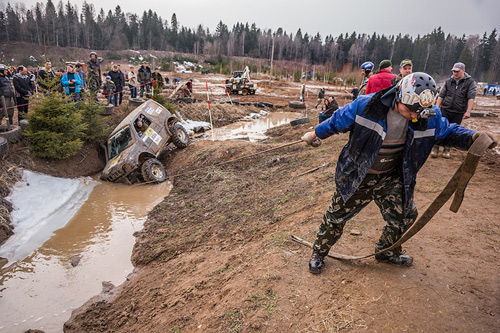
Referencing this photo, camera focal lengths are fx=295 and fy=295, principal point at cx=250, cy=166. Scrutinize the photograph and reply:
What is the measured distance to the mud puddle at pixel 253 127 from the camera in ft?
44.3

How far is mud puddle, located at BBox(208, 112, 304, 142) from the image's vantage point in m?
13.5

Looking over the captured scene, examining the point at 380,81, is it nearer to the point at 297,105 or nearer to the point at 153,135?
the point at 153,135

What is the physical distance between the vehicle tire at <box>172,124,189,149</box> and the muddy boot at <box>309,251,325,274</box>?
7.97m

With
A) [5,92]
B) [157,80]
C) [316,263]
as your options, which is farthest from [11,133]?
[316,263]

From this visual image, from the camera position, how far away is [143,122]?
31.0ft

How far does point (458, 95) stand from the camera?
20.0 feet

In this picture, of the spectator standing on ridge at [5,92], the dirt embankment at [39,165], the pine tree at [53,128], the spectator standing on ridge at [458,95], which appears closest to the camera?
the spectator standing on ridge at [458,95]

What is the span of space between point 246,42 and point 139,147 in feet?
274

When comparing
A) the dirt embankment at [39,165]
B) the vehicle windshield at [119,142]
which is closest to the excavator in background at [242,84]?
the dirt embankment at [39,165]

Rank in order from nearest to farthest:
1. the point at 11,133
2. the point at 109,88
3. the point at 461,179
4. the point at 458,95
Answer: the point at 461,179, the point at 458,95, the point at 11,133, the point at 109,88

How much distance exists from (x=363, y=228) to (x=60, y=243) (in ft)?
18.9

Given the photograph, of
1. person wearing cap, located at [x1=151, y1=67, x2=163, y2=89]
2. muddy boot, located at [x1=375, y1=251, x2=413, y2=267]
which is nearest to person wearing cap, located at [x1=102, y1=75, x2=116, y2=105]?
person wearing cap, located at [x1=151, y1=67, x2=163, y2=89]

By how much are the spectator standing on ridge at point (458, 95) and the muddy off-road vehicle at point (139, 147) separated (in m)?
7.44

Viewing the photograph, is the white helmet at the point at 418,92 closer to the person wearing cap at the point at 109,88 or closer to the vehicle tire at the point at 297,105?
the person wearing cap at the point at 109,88
